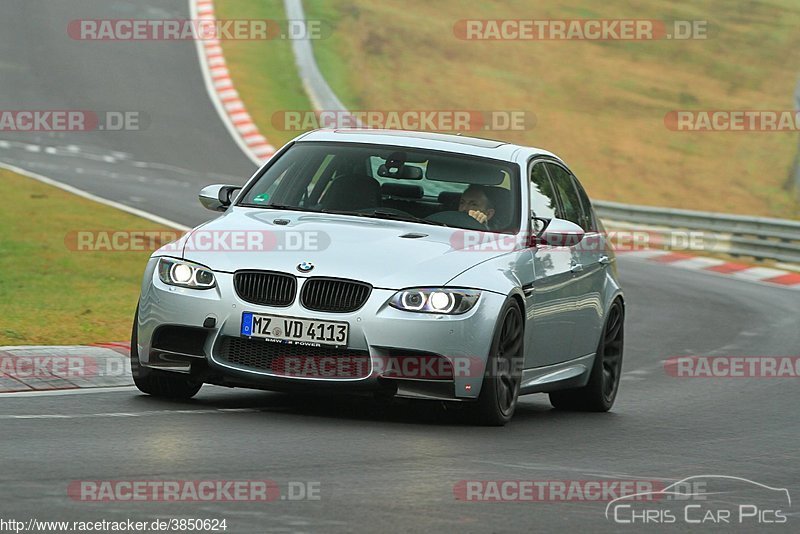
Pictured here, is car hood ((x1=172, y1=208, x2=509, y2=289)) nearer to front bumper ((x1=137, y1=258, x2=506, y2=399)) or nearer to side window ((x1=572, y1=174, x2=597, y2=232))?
front bumper ((x1=137, y1=258, x2=506, y2=399))

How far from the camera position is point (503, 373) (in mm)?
9336

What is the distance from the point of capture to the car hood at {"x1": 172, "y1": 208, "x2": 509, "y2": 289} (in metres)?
8.91

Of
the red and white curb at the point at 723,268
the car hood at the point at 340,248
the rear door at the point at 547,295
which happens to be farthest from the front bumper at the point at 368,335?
the red and white curb at the point at 723,268

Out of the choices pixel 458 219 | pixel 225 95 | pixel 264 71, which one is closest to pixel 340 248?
pixel 458 219

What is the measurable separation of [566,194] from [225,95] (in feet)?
76.6

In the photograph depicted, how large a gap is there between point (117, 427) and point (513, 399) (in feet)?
7.87

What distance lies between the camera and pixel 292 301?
8859 millimetres

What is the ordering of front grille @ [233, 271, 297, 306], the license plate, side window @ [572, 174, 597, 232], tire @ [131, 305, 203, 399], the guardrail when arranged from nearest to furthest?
1. the license plate
2. front grille @ [233, 271, 297, 306]
3. tire @ [131, 305, 203, 399]
4. side window @ [572, 174, 597, 232]
5. the guardrail

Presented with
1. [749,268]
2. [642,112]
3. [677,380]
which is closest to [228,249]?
[677,380]

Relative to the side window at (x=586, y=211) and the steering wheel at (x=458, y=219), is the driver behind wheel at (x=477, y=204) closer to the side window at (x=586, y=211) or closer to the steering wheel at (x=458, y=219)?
the steering wheel at (x=458, y=219)

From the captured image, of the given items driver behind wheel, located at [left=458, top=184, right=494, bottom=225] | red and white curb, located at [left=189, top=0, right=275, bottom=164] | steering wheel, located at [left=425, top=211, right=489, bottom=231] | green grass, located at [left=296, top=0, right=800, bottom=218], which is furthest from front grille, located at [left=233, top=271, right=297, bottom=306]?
green grass, located at [left=296, top=0, right=800, bottom=218]

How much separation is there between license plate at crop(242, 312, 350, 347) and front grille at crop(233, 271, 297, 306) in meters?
0.10

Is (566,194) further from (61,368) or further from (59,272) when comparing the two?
(59,272)

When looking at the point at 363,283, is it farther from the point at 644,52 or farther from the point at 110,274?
the point at 644,52
